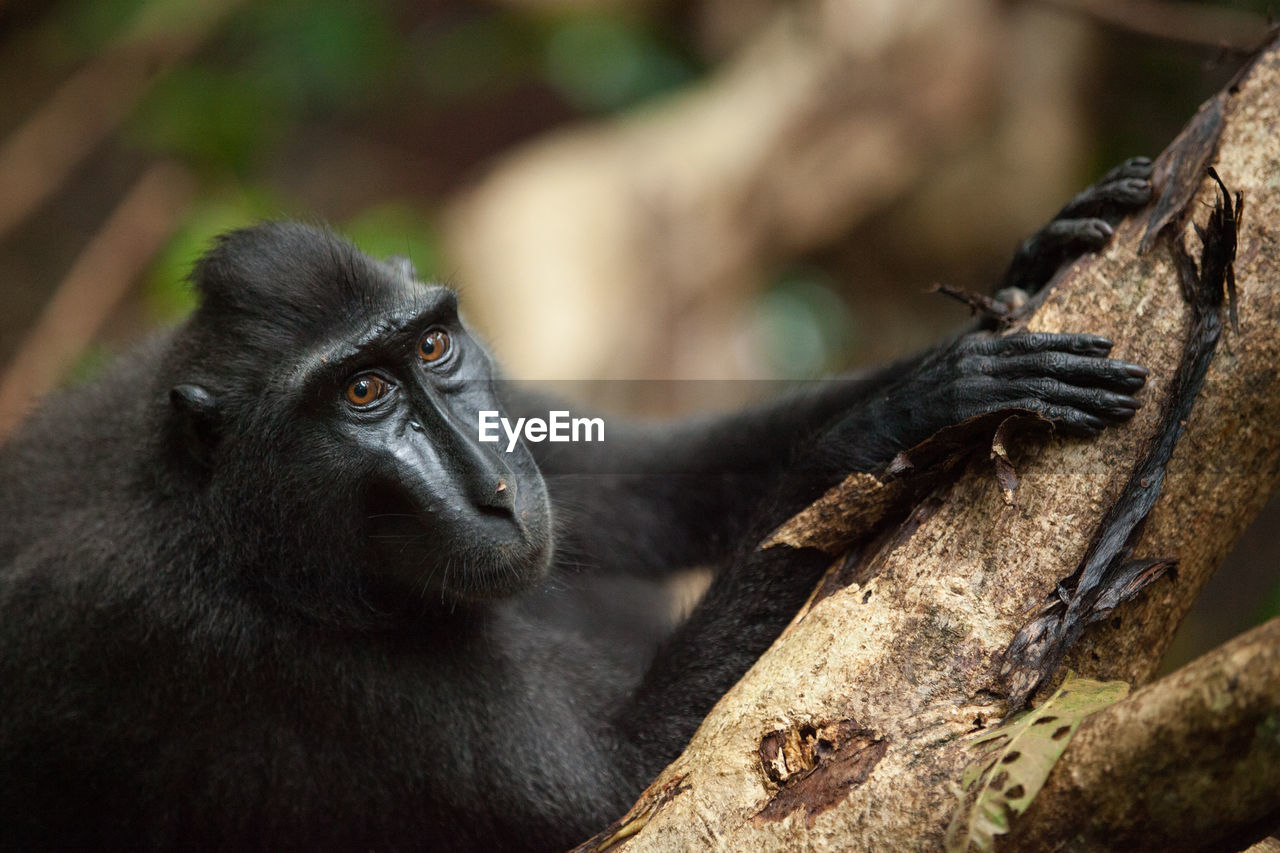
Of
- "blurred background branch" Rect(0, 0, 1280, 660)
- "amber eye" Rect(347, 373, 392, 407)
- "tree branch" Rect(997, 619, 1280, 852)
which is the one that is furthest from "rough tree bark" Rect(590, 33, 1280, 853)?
"blurred background branch" Rect(0, 0, 1280, 660)

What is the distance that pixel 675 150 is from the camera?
9242 mm

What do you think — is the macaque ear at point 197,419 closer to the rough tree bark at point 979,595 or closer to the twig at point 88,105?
the rough tree bark at point 979,595

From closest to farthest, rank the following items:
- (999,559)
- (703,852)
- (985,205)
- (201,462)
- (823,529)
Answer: (703,852)
(999,559)
(823,529)
(201,462)
(985,205)

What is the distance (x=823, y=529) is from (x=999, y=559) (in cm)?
67

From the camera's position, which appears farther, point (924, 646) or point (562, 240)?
point (562, 240)

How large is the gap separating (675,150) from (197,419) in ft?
21.1

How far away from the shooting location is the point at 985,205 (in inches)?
403

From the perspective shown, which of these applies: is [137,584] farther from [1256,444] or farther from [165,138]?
[165,138]

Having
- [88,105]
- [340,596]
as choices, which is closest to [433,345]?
[340,596]

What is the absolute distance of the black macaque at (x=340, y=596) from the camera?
3451mm

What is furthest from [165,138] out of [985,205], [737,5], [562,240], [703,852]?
[703,852]

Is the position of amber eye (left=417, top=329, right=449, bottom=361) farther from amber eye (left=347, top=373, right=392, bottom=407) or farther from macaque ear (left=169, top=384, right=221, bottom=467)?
macaque ear (left=169, top=384, right=221, bottom=467)

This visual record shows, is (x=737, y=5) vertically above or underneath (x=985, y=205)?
above

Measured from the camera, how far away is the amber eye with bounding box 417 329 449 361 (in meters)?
3.74
